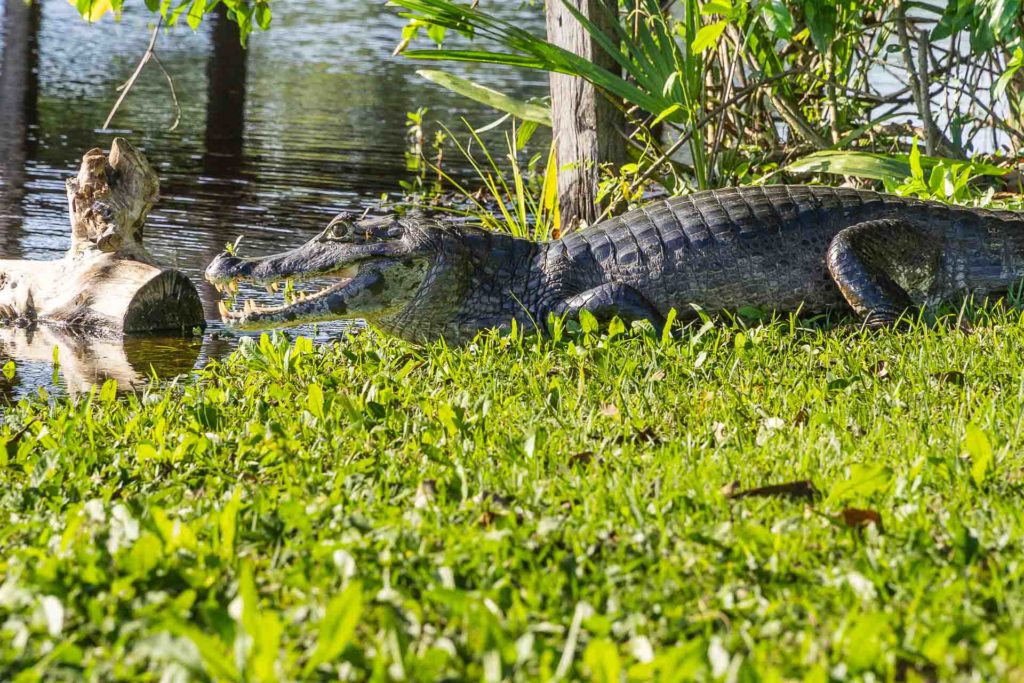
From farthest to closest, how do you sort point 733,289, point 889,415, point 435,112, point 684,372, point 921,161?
point 435,112
point 921,161
point 733,289
point 684,372
point 889,415

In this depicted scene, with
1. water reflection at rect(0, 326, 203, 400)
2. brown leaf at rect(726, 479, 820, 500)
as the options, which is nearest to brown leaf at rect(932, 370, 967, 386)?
brown leaf at rect(726, 479, 820, 500)

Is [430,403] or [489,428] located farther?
[430,403]

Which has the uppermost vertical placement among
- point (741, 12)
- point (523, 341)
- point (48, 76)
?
point (741, 12)

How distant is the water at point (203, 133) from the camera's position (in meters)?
6.84

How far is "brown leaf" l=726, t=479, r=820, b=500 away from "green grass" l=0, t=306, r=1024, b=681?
0.03m

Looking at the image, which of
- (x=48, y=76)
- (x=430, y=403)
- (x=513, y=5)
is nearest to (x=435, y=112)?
(x=48, y=76)

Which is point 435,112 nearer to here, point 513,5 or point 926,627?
point 926,627

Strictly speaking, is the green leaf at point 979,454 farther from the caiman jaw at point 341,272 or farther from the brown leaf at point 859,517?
the caiman jaw at point 341,272

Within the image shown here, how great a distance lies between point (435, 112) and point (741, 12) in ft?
36.4

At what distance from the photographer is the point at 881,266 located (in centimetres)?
527

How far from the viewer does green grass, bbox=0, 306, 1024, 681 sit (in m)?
2.04

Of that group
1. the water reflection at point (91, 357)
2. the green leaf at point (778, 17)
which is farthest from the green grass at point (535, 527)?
the green leaf at point (778, 17)

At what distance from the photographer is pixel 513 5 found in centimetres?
3192

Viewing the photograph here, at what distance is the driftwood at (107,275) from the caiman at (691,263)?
1.71 m
